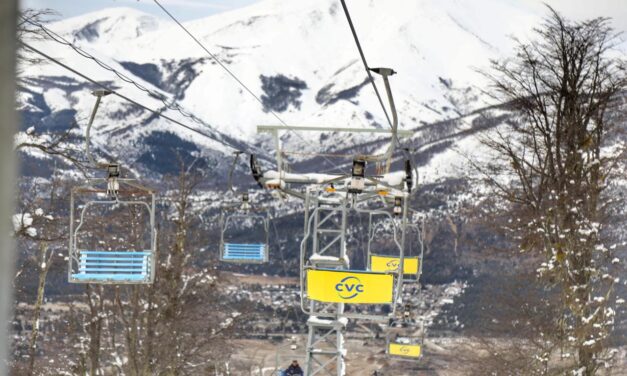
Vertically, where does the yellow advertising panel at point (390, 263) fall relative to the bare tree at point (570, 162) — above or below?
below

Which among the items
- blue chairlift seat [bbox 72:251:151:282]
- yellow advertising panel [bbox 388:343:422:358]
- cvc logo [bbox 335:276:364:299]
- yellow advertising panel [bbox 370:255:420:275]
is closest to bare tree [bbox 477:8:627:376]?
yellow advertising panel [bbox 370:255:420:275]

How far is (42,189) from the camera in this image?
2095 cm

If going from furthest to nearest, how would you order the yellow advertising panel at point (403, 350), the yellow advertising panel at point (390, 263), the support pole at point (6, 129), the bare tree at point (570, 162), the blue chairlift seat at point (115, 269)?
1. the yellow advertising panel at point (403, 350)
2. the yellow advertising panel at point (390, 263)
3. the bare tree at point (570, 162)
4. the blue chairlift seat at point (115, 269)
5. the support pole at point (6, 129)

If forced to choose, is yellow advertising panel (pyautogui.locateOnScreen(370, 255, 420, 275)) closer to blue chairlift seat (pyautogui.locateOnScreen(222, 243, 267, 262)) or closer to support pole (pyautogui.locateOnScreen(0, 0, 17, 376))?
blue chairlift seat (pyautogui.locateOnScreen(222, 243, 267, 262))

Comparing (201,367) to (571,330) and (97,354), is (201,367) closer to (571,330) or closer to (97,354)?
(97,354)

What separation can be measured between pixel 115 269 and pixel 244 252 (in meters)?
8.81

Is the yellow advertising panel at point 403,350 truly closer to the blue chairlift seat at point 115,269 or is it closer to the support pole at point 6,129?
the blue chairlift seat at point 115,269

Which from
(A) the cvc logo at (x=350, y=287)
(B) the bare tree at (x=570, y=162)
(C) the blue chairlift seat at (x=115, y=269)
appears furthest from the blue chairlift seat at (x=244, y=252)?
(C) the blue chairlift seat at (x=115, y=269)

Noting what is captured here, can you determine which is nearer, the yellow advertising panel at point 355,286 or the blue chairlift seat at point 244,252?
the yellow advertising panel at point 355,286

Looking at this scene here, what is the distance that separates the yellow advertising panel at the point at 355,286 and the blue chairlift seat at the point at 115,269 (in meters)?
2.20

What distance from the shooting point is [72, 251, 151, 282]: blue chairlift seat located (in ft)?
33.7

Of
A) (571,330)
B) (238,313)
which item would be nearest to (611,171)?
(571,330)

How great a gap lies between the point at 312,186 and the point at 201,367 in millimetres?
16608

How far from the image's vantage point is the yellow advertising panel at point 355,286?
37.7 ft
